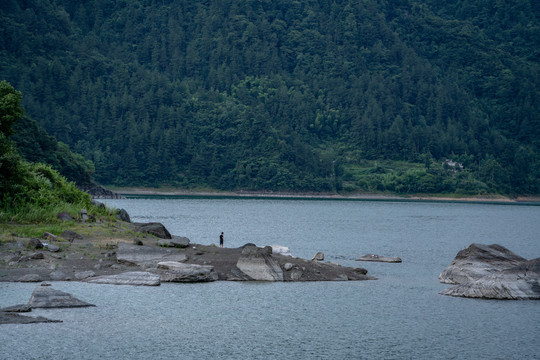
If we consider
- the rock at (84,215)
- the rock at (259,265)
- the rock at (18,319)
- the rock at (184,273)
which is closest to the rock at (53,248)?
the rock at (184,273)

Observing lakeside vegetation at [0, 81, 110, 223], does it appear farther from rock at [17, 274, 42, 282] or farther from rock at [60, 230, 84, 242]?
rock at [17, 274, 42, 282]

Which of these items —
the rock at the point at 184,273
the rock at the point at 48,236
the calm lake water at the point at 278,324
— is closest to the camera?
the calm lake water at the point at 278,324

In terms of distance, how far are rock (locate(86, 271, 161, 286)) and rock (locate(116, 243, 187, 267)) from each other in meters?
2.86

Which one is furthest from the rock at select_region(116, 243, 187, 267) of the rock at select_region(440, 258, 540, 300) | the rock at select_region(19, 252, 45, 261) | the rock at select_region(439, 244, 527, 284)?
the rock at select_region(439, 244, 527, 284)

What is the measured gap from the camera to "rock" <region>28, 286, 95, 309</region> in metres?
33.4

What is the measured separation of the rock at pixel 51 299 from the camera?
33.4 m

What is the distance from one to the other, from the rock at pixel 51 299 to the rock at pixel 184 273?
27.4ft

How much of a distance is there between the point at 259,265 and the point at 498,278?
584 inches

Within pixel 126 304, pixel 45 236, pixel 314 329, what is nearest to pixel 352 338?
pixel 314 329

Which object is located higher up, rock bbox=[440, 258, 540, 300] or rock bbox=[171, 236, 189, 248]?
rock bbox=[171, 236, 189, 248]

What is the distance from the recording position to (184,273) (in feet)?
139

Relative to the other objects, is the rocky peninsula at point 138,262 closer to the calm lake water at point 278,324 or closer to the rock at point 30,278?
the rock at point 30,278

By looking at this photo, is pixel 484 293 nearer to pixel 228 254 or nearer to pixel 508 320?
pixel 508 320

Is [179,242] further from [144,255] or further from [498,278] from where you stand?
[498,278]
